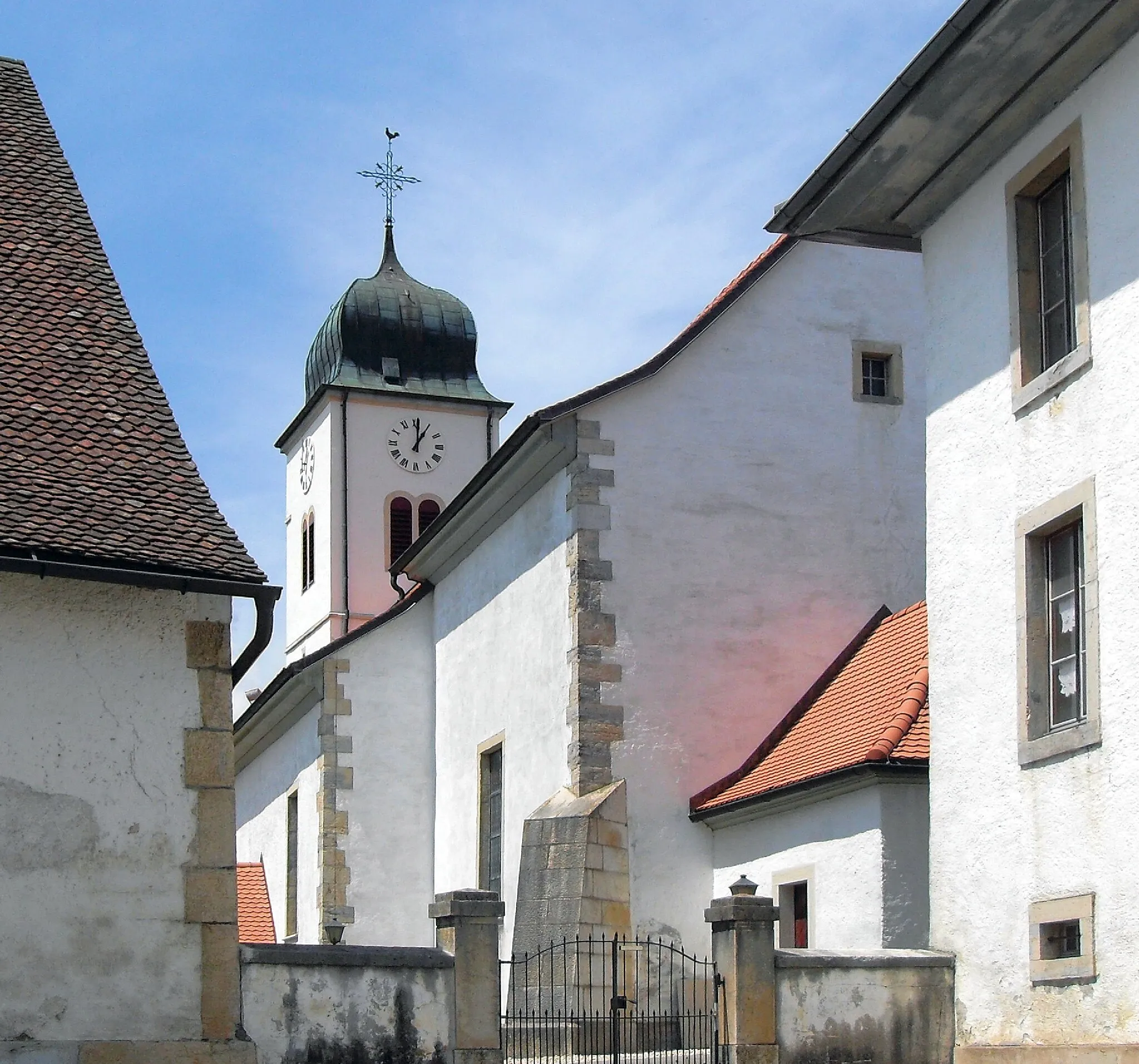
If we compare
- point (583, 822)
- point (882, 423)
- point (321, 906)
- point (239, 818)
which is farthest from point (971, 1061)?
point (239, 818)

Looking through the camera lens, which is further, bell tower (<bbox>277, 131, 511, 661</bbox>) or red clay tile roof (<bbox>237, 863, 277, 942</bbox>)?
bell tower (<bbox>277, 131, 511, 661</bbox>)

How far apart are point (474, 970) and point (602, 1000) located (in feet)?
16.0

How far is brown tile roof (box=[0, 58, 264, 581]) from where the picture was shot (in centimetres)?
1211

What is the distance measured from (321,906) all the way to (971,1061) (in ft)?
41.9

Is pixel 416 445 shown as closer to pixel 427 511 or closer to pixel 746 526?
pixel 427 511

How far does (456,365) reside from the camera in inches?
1801

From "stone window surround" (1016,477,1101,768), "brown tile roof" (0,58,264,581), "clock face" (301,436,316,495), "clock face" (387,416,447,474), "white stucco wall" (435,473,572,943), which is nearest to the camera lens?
"stone window surround" (1016,477,1101,768)

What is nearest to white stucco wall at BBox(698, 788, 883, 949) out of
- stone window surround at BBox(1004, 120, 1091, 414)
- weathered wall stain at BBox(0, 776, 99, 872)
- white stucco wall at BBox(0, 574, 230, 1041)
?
stone window surround at BBox(1004, 120, 1091, 414)

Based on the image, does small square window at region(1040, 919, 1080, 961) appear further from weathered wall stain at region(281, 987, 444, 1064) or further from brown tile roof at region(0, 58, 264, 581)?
brown tile roof at region(0, 58, 264, 581)

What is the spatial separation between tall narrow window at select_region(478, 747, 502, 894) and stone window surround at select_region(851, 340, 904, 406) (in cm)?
552

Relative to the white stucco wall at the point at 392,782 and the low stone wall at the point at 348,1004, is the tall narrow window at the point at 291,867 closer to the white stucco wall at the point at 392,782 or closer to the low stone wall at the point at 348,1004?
the white stucco wall at the point at 392,782

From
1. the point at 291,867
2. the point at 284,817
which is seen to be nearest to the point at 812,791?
the point at 291,867

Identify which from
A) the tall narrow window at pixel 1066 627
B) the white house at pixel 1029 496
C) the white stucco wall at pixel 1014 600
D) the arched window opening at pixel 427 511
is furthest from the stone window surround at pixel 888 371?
the arched window opening at pixel 427 511

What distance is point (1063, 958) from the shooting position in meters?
12.1
